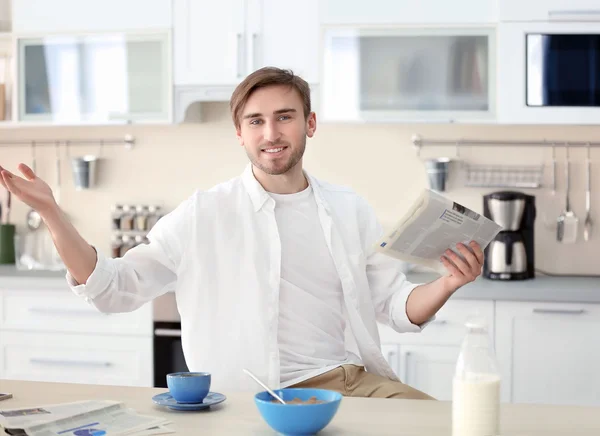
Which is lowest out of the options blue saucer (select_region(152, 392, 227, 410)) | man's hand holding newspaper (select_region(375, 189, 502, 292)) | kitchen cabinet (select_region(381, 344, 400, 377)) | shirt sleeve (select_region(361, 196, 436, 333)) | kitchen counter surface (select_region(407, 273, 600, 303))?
kitchen cabinet (select_region(381, 344, 400, 377))

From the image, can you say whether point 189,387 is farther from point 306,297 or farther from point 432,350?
point 432,350

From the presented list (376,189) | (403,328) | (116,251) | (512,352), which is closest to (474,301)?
(512,352)

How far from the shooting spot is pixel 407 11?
3.49 meters

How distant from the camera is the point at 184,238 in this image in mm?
2242

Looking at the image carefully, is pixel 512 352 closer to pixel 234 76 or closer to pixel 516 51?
pixel 516 51

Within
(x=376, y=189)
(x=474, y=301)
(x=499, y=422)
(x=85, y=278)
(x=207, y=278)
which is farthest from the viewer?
(x=376, y=189)

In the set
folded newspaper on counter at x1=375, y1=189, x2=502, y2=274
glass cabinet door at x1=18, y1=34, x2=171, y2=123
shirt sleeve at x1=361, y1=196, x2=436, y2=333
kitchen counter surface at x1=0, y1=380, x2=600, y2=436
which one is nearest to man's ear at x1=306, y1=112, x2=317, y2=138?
shirt sleeve at x1=361, y1=196, x2=436, y2=333

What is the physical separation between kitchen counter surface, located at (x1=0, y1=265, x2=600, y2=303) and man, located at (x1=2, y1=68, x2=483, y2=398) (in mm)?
992

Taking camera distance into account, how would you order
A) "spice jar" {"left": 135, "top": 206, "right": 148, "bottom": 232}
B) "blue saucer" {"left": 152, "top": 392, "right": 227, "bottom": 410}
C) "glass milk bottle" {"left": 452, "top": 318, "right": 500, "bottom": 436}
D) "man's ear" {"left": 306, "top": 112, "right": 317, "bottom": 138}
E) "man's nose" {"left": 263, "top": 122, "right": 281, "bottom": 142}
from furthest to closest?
"spice jar" {"left": 135, "top": 206, "right": 148, "bottom": 232}, "man's ear" {"left": 306, "top": 112, "right": 317, "bottom": 138}, "man's nose" {"left": 263, "top": 122, "right": 281, "bottom": 142}, "blue saucer" {"left": 152, "top": 392, "right": 227, "bottom": 410}, "glass milk bottle" {"left": 452, "top": 318, "right": 500, "bottom": 436}

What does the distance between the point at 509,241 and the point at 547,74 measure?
0.68m

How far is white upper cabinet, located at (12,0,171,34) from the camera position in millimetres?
3686

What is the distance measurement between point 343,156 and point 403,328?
1.74 m

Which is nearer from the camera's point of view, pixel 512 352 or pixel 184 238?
pixel 184 238

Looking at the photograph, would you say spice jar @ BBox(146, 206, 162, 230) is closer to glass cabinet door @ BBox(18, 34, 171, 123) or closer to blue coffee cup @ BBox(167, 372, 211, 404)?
glass cabinet door @ BBox(18, 34, 171, 123)
